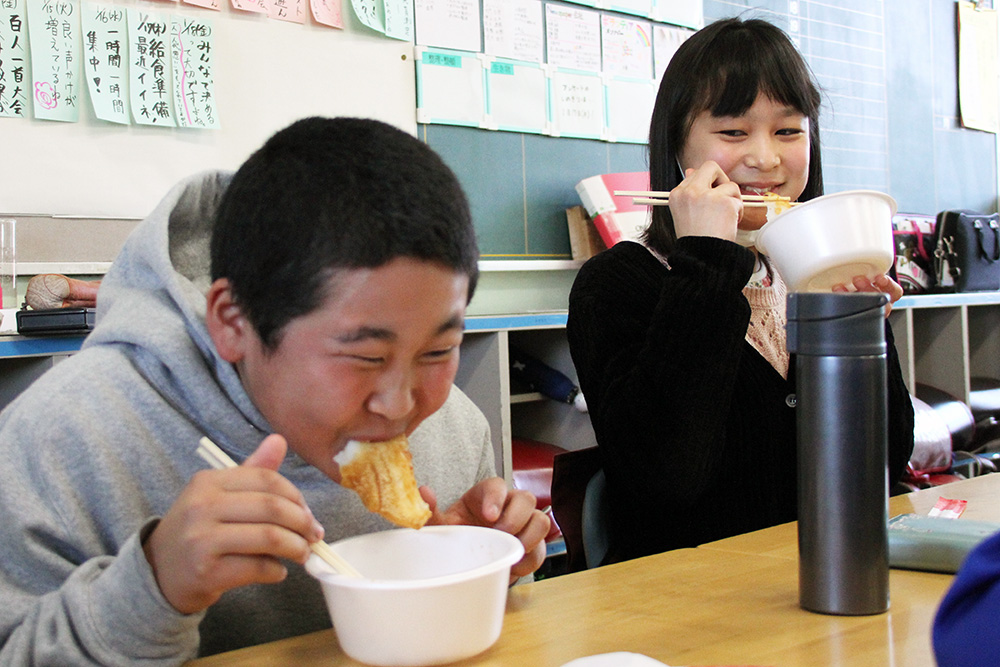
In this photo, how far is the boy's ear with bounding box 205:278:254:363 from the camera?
2.68ft

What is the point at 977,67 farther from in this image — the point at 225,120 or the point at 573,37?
the point at 225,120

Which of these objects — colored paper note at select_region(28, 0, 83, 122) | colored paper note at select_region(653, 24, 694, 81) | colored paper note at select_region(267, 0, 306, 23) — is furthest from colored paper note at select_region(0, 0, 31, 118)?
colored paper note at select_region(653, 24, 694, 81)

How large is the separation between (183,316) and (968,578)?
2.42ft

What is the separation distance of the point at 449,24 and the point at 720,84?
1674mm

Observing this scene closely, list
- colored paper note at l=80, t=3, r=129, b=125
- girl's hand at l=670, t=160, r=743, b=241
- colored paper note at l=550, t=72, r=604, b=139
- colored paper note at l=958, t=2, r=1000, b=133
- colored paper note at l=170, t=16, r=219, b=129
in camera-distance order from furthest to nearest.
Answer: colored paper note at l=958, t=2, r=1000, b=133 → colored paper note at l=550, t=72, r=604, b=139 → colored paper note at l=170, t=16, r=219, b=129 → colored paper note at l=80, t=3, r=129, b=125 → girl's hand at l=670, t=160, r=743, b=241

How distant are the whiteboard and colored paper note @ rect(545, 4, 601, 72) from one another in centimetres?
63

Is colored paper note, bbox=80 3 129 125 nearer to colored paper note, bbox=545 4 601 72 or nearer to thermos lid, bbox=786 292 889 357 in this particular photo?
colored paper note, bbox=545 4 601 72

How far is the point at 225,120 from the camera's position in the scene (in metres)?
2.58

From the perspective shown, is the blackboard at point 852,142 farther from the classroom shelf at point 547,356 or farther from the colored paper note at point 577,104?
the classroom shelf at point 547,356

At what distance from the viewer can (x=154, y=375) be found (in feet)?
2.90

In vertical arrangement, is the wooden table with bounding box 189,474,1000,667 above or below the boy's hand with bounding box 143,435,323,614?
below

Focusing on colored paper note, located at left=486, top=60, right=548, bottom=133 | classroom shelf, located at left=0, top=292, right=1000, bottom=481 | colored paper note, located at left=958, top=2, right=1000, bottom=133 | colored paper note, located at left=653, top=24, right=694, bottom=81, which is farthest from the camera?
colored paper note, located at left=958, top=2, right=1000, bottom=133

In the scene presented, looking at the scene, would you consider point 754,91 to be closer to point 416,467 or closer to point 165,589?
point 416,467

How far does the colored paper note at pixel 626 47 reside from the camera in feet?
11.3
